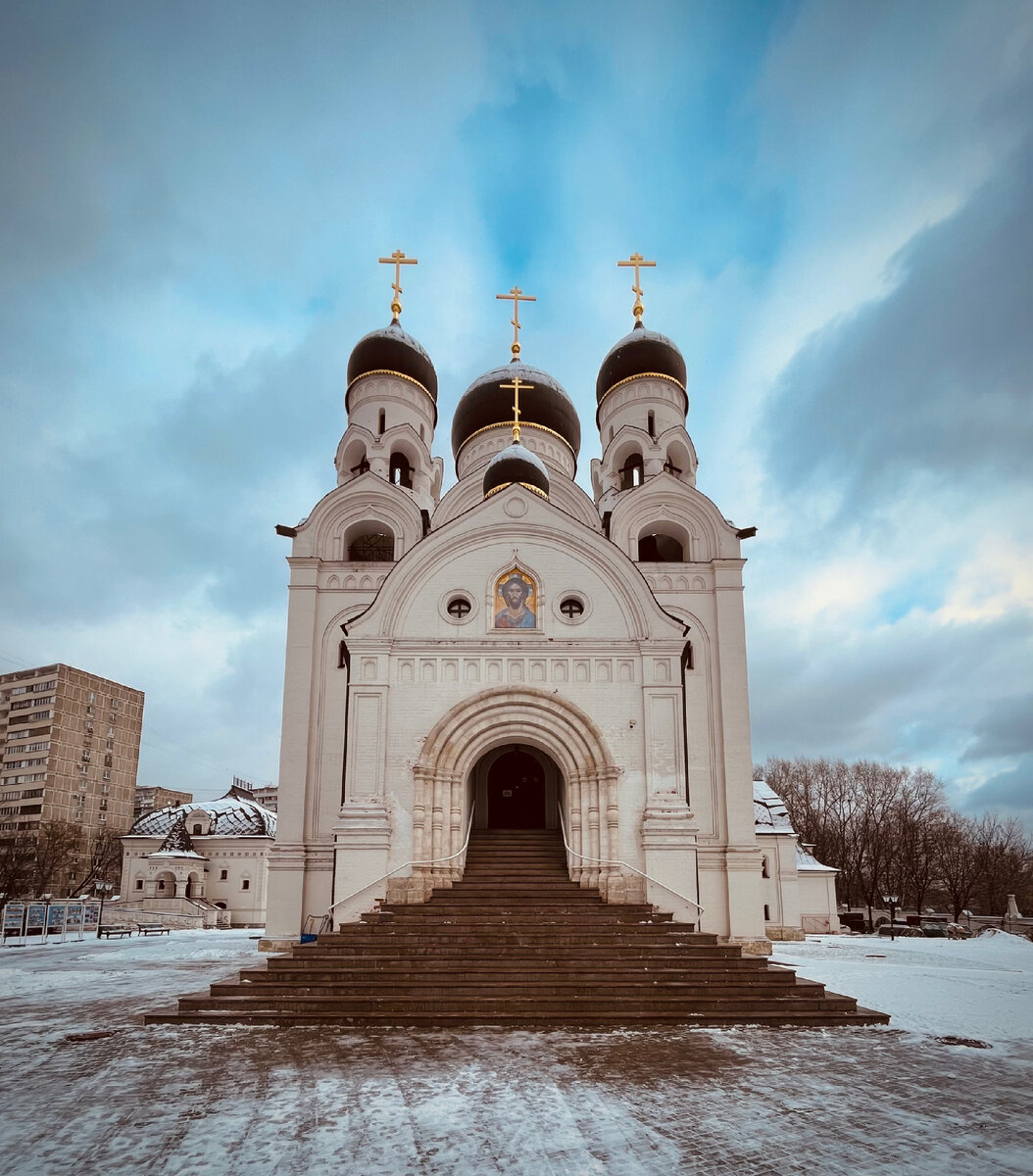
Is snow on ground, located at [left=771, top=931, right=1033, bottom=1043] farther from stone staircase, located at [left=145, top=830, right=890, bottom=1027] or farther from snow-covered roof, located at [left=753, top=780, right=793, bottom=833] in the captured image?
snow-covered roof, located at [left=753, top=780, right=793, bottom=833]

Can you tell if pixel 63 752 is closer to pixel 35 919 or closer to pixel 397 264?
pixel 35 919

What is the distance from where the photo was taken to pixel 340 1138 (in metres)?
Result: 5.79

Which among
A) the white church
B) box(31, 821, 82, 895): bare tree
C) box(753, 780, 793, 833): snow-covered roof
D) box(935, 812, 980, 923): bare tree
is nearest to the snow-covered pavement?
the white church

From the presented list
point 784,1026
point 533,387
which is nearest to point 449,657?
point 784,1026

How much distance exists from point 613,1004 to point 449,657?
700 centimetres

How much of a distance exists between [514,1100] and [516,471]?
13.6 meters

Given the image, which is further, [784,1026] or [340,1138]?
[784,1026]

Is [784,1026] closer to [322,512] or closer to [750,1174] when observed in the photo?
[750,1174]

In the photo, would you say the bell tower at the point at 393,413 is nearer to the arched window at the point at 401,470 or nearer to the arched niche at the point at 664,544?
the arched window at the point at 401,470

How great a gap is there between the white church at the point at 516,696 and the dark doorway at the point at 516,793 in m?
0.03

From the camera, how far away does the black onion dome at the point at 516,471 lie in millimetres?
18609

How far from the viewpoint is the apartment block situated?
202 feet

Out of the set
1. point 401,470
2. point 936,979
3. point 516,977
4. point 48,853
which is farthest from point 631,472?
point 48,853

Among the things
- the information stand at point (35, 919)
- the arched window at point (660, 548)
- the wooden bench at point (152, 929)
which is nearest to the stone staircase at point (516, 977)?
the arched window at point (660, 548)
